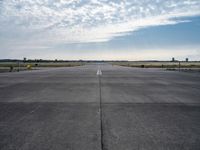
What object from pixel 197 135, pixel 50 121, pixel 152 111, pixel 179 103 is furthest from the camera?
pixel 179 103

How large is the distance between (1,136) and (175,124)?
422 centimetres

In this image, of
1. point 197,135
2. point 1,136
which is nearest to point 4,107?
point 1,136

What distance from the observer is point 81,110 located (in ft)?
27.3

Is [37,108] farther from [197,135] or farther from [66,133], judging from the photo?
[197,135]

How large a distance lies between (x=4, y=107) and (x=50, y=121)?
2998 millimetres

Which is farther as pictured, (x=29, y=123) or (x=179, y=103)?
(x=179, y=103)

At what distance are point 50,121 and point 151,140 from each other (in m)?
2.90

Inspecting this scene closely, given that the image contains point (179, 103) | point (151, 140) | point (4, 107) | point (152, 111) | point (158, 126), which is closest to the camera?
point (151, 140)

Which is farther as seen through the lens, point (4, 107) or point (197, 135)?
point (4, 107)

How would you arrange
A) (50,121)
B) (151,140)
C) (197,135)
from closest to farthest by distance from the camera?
1. (151,140)
2. (197,135)
3. (50,121)

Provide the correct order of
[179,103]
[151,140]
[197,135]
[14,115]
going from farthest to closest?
[179,103]
[14,115]
[197,135]
[151,140]

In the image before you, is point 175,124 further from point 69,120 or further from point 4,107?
point 4,107

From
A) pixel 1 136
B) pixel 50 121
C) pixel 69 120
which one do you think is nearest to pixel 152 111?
pixel 69 120

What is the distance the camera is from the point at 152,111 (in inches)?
321
